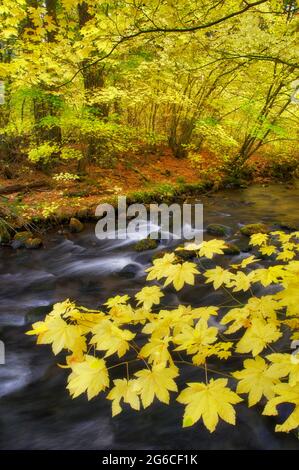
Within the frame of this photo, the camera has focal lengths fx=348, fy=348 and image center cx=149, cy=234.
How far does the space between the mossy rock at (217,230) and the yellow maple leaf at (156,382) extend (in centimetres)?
652

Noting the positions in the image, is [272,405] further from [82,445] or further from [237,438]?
[82,445]

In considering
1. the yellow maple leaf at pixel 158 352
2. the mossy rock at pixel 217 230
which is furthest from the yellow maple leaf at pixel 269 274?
the mossy rock at pixel 217 230

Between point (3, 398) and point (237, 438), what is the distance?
247cm

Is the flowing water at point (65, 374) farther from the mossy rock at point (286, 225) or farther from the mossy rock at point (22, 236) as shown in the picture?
the mossy rock at point (286, 225)

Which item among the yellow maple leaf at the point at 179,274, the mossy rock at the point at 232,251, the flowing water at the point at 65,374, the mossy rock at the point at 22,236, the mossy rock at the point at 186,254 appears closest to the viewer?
the yellow maple leaf at the point at 179,274

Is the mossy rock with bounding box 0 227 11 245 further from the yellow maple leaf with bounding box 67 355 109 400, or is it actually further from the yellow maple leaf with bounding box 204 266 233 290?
the yellow maple leaf with bounding box 67 355 109 400

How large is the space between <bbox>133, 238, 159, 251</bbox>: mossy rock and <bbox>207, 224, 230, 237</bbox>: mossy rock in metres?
1.41

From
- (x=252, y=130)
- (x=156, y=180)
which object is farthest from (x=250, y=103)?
(x=156, y=180)

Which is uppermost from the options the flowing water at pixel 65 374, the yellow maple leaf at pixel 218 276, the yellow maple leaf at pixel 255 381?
the yellow maple leaf at pixel 218 276

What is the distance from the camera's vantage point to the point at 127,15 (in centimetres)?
317

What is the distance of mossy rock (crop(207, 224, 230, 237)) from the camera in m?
7.84

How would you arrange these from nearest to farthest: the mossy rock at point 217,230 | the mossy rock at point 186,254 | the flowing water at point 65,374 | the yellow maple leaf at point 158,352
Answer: the yellow maple leaf at point 158,352
the flowing water at point 65,374
the mossy rock at point 186,254
the mossy rock at point 217,230

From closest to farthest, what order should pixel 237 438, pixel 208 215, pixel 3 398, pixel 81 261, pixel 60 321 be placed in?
pixel 60 321, pixel 237 438, pixel 3 398, pixel 81 261, pixel 208 215

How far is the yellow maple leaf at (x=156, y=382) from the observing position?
145 cm
